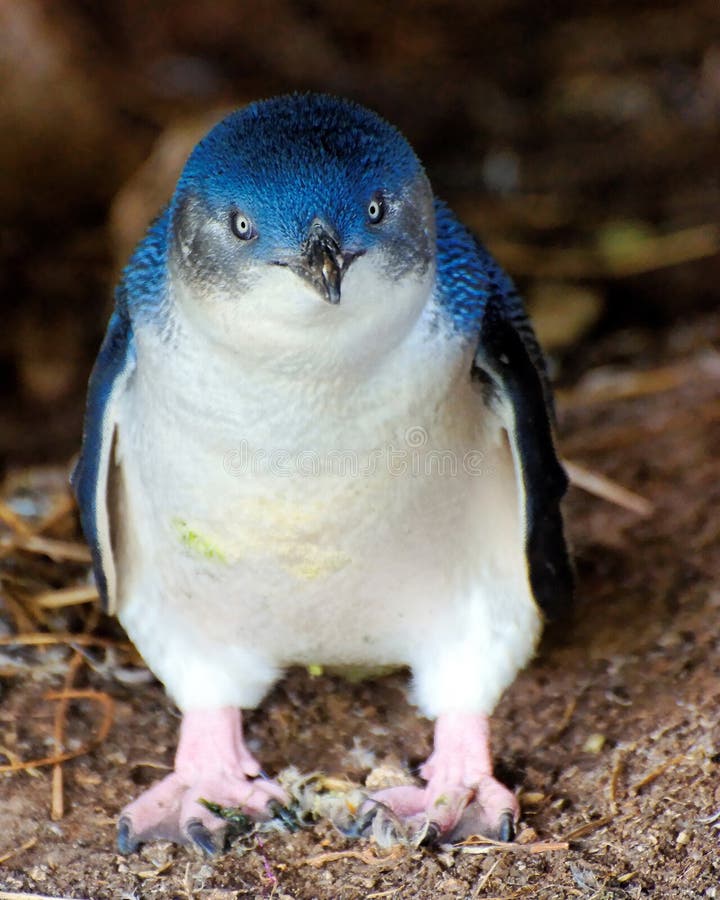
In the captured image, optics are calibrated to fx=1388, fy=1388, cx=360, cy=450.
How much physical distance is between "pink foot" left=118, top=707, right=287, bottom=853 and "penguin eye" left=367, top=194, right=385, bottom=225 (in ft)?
4.69

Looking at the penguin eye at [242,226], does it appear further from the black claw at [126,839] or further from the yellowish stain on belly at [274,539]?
the black claw at [126,839]

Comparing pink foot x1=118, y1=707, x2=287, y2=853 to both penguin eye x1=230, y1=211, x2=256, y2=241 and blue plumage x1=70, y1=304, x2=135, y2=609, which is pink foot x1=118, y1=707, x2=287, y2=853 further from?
penguin eye x1=230, y1=211, x2=256, y2=241

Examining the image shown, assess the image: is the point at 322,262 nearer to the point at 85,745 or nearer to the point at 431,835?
the point at 431,835

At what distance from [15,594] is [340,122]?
6.67ft

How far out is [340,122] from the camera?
2.98 metres

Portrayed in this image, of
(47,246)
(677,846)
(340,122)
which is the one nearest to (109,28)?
(47,246)

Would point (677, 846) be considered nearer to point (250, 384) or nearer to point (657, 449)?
point (250, 384)

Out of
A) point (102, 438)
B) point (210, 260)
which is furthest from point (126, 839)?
point (210, 260)

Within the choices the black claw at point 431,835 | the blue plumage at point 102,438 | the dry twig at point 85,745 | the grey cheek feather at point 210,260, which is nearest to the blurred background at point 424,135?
the dry twig at point 85,745

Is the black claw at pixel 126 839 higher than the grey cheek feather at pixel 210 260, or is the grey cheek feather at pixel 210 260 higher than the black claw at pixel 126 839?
the grey cheek feather at pixel 210 260

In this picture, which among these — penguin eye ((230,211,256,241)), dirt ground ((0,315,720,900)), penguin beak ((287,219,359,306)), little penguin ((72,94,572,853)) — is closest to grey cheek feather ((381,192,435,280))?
little penguin ((72,94,572,853))

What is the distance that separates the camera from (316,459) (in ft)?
10.3

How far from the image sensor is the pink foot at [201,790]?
10.8 feet

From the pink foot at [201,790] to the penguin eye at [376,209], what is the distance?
1.43m
